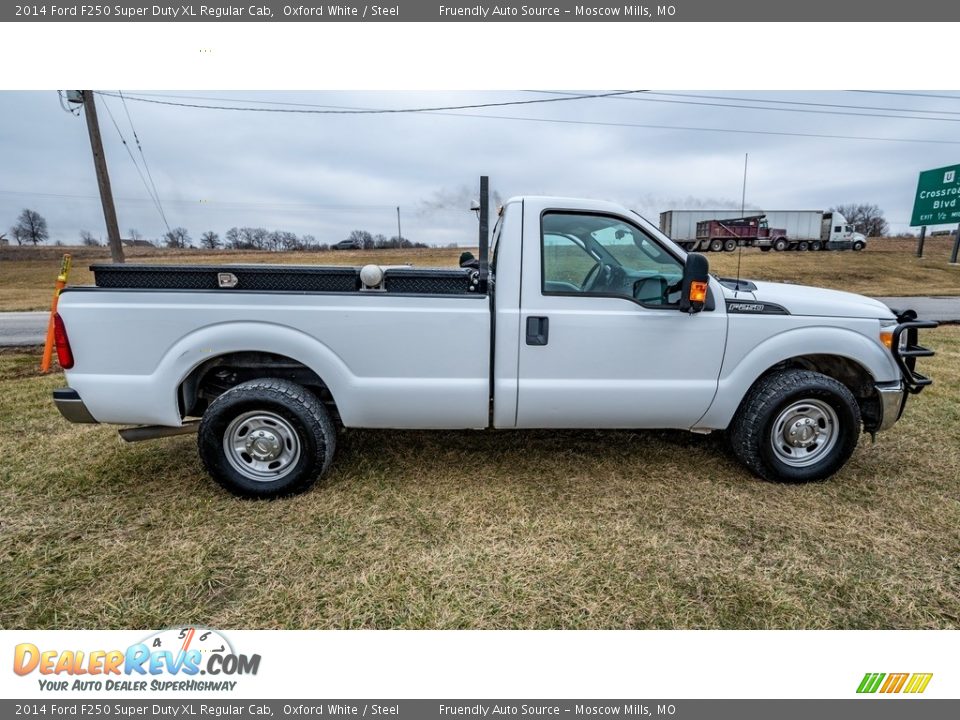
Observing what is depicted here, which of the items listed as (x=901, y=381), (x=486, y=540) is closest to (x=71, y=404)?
(x=486, y=540)

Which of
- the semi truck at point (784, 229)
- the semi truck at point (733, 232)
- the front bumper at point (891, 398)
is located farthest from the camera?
the semi truck at point (784, 229)

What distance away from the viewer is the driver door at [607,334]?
3047 mm

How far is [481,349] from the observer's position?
3.03m

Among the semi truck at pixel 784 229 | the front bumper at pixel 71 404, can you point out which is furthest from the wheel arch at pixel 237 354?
the semi truck at pixel 784 229

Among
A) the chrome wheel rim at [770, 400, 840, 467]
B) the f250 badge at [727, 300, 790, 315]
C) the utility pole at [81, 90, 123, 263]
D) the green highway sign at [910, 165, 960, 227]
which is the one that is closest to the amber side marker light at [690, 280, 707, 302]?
the f250 badge at [727, 300, 790, 315]

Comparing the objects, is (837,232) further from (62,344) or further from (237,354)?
(62,344)

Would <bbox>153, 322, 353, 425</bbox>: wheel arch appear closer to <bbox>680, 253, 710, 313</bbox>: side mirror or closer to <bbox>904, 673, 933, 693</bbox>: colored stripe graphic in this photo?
<bbox>680, 253, 710, 313</bbox>: side mirror

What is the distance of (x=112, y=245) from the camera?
10930 mm

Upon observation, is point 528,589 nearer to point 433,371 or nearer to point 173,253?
point 433,371

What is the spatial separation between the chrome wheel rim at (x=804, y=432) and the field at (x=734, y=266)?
601 inches

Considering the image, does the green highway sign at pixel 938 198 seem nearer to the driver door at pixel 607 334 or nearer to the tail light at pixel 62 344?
the driver door at pixel 607 334

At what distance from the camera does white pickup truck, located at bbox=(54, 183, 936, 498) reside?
2953 mm

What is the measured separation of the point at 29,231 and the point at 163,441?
57168 millimetres

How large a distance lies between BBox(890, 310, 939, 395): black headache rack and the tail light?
5274 mm
